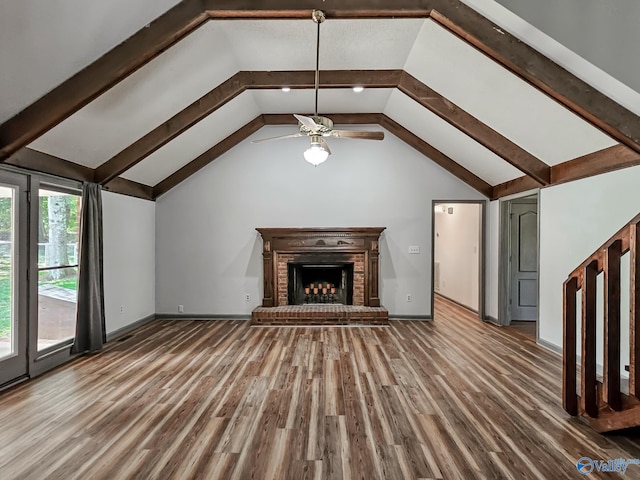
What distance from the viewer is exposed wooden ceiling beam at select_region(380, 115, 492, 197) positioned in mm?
6703

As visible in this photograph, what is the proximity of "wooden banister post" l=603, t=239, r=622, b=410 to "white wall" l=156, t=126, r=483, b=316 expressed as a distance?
426 centimetres

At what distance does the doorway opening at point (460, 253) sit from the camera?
Answer: 7.16 meters

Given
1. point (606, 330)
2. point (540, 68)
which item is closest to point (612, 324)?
point (606, 330)

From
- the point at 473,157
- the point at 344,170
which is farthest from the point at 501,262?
the point at 344,170

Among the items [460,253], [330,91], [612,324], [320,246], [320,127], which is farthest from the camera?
[460,253]

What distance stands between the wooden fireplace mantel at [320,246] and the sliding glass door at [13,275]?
3606 millimetres

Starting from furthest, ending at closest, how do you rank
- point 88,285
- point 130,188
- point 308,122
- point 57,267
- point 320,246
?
point 320,246, point 130,188, point 88,285, point 57,267, point 308,122

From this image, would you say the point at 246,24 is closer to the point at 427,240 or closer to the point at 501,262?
the point at 427,240

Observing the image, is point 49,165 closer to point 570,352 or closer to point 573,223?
point 570,352

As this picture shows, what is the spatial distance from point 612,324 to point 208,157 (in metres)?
6.16

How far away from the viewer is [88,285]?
4.89 m

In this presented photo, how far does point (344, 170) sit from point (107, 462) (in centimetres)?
565

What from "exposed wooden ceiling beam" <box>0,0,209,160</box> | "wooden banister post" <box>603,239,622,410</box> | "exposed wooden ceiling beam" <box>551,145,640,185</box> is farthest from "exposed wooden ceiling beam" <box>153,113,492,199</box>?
"wooden banister post" <box>603,239,622,410</box>

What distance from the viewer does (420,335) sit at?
5.85 metres
